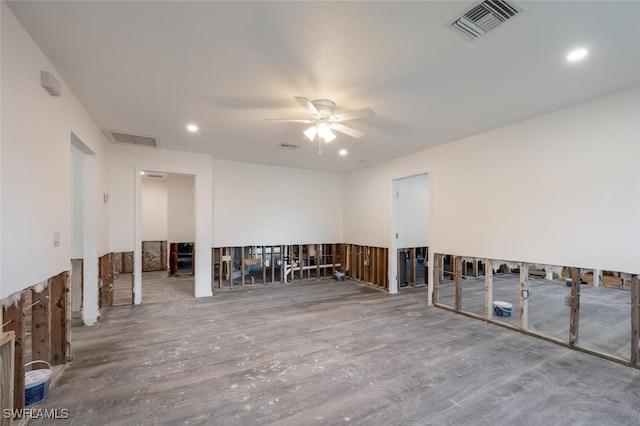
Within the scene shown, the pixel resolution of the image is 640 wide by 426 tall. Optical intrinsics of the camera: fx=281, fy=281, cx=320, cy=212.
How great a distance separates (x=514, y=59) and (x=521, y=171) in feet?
6.32

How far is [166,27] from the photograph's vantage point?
2035mm

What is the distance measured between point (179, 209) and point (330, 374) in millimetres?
6925

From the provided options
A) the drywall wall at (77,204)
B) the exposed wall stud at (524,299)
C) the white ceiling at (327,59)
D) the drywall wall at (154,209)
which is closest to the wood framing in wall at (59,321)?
the drywall wall at (77,204)

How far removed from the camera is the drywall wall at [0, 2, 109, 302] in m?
1.82

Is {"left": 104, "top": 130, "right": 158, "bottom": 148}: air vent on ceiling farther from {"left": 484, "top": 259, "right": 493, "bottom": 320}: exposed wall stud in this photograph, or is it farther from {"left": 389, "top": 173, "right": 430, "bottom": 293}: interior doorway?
{"left": 484, "top": 259, "right": 493, "bottom": 320}: exposed wall stud

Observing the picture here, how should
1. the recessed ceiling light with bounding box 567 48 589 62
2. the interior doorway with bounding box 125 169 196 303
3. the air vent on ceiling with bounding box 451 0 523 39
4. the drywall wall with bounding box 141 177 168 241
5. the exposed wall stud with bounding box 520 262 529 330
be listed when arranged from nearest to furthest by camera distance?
1. the air vent on ceiling with bounding box 451 0 523 39
2. the recessed ceiling light with bounding box 567 48 589 62
3. the exposed wall stud with bounding box 520 262 529 330
4. the interior doorway with bounding box 125 169 196 303
5. the drywall wall with bounding box 141 177 168 241

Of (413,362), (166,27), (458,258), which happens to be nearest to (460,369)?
(413,362)

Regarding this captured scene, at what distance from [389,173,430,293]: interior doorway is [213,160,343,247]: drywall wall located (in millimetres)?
1892

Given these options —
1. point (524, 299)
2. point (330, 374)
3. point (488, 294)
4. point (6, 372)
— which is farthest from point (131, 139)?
point (524, 299)

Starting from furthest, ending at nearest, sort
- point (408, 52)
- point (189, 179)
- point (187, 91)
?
1. point (189, 179)
2. point (187, 91)
3. point (408, 52)

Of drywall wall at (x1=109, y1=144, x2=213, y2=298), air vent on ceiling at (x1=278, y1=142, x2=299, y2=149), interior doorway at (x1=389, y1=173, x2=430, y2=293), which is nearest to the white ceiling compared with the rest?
air vent on ceiling at (x1=278, y1=142, x2=299, y2=149)

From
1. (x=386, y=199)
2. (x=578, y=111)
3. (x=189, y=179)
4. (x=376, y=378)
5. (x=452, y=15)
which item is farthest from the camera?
(x=189, y=179)

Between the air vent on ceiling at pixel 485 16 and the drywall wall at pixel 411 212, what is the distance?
4.09 metres

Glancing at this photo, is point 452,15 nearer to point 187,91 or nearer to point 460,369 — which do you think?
point 187,91
